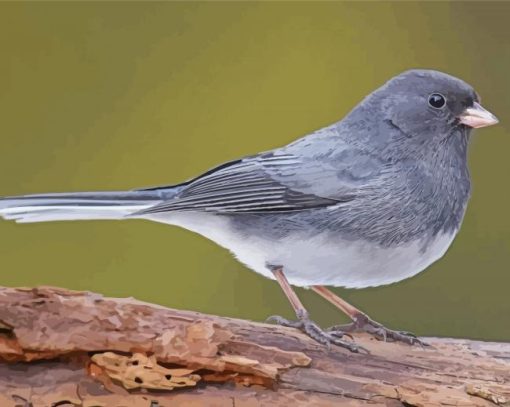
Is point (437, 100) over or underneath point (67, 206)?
over

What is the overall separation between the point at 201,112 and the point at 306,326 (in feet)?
2.44

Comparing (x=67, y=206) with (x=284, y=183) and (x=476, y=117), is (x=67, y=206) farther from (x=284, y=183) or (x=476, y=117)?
(x=476, y=117)

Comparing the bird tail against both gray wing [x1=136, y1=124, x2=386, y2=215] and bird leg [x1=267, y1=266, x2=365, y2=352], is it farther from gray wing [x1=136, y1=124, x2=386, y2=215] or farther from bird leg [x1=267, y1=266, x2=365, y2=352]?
bird leg [x1=267, y1=266, x2=365, y2=352]

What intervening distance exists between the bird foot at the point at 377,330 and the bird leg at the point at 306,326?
5 cm

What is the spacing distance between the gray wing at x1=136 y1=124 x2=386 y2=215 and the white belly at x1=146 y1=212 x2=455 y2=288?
1.4 inches

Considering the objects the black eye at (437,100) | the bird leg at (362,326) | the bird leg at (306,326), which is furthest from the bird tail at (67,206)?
the black eye at (437,100)

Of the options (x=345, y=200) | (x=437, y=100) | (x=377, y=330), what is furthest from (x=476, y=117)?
(x=377, y=330)

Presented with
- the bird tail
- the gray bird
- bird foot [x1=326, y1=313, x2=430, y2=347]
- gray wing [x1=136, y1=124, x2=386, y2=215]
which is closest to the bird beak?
the gray bird

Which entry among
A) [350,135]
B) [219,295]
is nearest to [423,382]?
[350,135]

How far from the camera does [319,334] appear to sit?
4.02ft

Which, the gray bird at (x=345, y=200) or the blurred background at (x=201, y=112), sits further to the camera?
the blurred background at (x=201, y=112)

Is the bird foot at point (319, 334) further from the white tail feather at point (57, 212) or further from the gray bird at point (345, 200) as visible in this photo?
the white tail feather at point (57, 212)

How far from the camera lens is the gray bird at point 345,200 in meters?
1.27

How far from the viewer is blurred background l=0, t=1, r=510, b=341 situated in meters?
1.72
